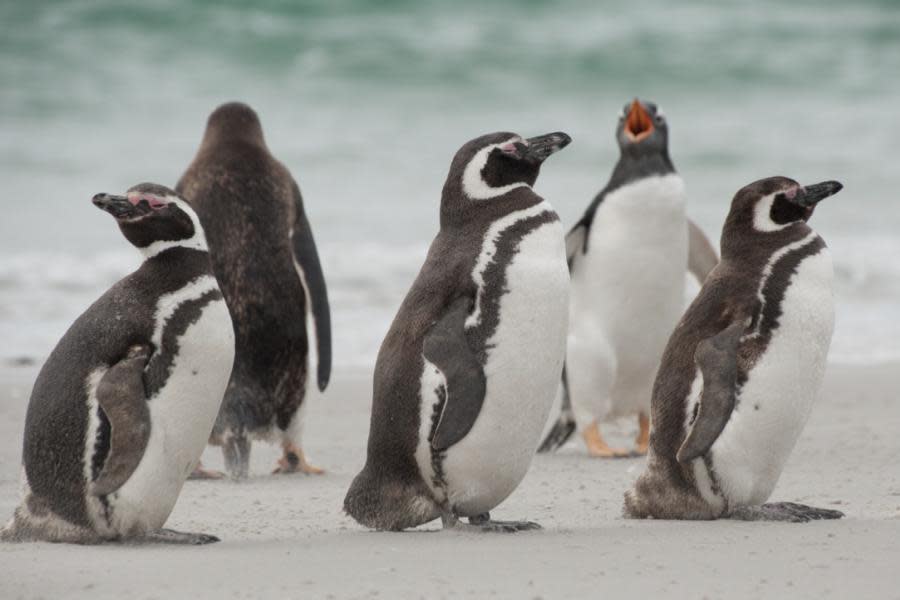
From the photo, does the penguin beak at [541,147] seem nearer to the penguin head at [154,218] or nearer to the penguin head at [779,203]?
the penguin head at [779,203]

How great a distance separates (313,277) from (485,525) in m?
2.61

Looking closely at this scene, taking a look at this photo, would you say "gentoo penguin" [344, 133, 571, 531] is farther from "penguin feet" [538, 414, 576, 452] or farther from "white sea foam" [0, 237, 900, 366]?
"white sea foam" [0, 237, 900, 366]

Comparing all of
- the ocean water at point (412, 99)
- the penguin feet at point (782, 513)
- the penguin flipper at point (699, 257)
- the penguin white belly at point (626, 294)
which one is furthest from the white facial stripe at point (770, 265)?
the ocean water at point (412, 99)

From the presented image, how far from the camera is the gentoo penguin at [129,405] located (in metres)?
4.36

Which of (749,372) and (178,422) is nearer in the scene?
(178,422)

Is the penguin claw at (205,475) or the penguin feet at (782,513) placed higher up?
the penguin feet at (782,513)

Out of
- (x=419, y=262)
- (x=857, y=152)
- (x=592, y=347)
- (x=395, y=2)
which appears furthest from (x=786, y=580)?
(x=395, y=2)

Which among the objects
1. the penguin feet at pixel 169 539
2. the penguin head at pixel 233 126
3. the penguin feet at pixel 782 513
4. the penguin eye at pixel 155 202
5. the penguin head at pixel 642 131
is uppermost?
the penguin head at pixel 642 131

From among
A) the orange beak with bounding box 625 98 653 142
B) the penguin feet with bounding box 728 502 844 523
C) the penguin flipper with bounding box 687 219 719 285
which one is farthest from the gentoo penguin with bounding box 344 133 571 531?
the penguin flipper with bounding box 687 219 719 285

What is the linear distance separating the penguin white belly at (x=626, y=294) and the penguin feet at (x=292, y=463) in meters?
1.48

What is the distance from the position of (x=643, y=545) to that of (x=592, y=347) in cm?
333

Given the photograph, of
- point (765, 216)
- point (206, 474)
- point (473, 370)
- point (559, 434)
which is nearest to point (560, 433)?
point (559, 434)

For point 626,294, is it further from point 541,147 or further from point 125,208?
point 125,208

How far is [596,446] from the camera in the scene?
24.4ft
